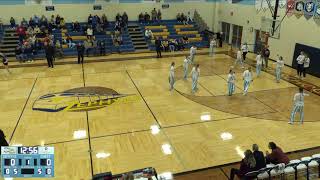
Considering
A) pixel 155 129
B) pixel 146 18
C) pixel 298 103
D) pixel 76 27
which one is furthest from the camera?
pixel 146 18

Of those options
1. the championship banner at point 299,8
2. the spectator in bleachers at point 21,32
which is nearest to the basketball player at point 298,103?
the championship banner at point 299,8

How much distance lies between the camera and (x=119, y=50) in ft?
81.3

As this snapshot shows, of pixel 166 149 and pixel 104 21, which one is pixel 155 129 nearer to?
pixel 166 149

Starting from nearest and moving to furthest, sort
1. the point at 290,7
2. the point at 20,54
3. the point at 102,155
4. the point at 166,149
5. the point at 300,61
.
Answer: the point at 102,155 → the point at 166,149 → the point at 300,61 → the point at 290,7 → the point at 20,54

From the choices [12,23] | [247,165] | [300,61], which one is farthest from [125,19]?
[247,165]

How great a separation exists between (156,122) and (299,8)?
43.9 feet

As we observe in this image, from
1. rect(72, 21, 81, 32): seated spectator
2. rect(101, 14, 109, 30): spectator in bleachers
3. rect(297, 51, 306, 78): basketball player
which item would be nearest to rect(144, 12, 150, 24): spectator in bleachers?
rect(101, 14, 109, 30): spectator in bleachers

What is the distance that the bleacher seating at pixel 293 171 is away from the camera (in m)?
7.45

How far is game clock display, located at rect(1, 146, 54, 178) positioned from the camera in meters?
5.38

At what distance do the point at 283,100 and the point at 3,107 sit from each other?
13.1 metres

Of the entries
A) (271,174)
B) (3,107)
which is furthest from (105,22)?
(271,174)

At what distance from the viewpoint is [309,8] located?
18266 mm

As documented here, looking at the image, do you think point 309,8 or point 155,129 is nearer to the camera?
point 155,129

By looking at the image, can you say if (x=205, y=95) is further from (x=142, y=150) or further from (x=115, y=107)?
(x=142, y=150)
